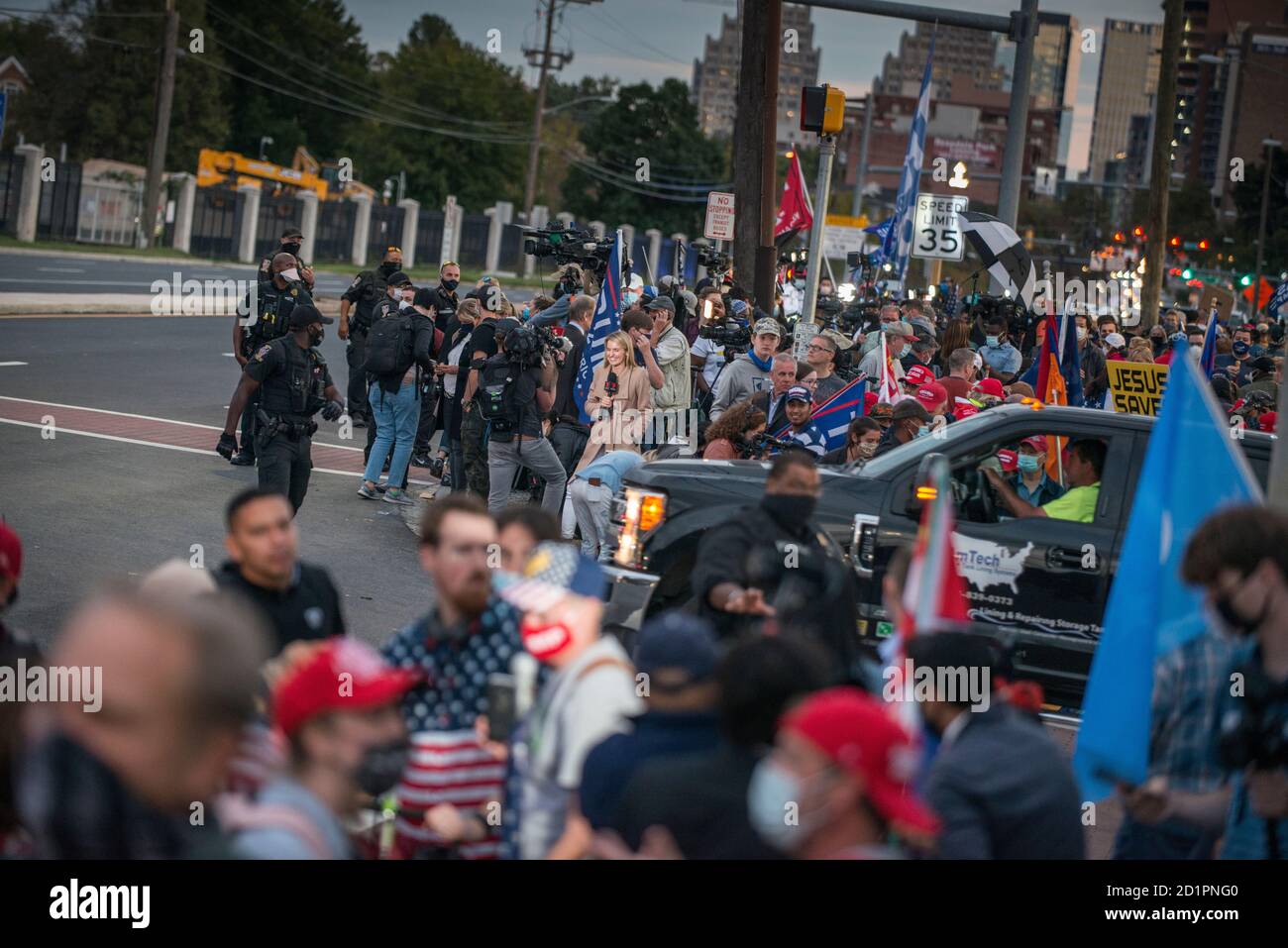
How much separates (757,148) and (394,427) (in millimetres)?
8215

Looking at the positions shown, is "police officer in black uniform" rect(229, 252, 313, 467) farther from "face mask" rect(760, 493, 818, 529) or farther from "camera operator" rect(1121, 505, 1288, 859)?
"camera operator" rect(1121, 505, 1288, 859)

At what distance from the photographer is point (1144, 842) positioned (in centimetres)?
486

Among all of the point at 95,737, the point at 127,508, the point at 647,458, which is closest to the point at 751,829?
the point at 95,737

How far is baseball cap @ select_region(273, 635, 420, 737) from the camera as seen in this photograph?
11.6 feet

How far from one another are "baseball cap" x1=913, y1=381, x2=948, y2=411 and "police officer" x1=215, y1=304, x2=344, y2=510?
4413 mm

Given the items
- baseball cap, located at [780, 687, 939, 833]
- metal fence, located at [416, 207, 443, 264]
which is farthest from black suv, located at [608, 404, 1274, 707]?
metal fence, located at [416, 207, 443, 264]

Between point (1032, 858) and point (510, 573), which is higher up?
point (510, 573)

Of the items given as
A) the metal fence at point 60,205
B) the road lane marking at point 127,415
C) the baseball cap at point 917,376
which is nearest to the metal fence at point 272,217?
the metal fence at point 60,205

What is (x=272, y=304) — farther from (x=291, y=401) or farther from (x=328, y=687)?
(x=328, y=687)

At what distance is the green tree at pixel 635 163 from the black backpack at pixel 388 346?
76.9 meters

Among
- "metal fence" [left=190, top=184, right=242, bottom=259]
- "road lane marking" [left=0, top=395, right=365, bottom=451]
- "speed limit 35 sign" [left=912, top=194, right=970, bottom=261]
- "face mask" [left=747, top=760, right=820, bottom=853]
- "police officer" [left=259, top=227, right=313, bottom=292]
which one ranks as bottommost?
"road lane marking" [left=0, top=395, right=365, bottom=451]

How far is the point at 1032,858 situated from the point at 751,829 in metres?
0.96

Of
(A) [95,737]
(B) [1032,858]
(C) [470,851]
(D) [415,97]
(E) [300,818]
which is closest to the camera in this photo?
(A) [95,737]

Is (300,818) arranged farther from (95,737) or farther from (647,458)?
(647,458)
